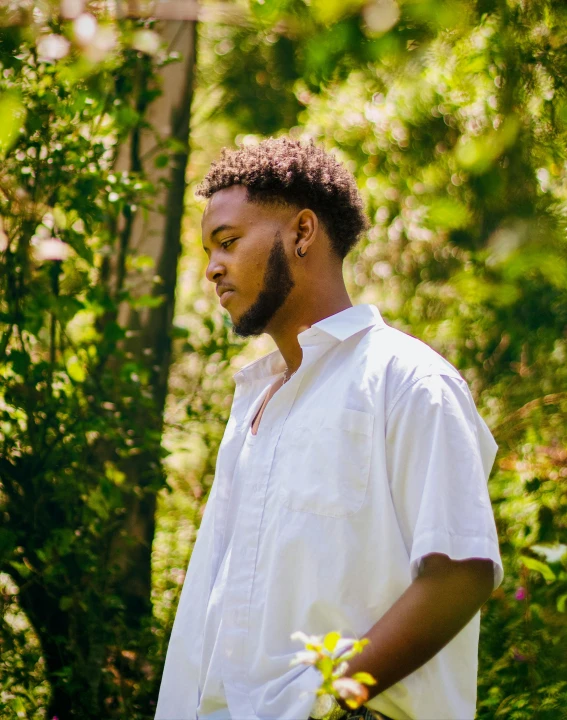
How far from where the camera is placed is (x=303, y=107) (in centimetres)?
434

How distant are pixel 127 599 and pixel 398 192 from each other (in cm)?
250

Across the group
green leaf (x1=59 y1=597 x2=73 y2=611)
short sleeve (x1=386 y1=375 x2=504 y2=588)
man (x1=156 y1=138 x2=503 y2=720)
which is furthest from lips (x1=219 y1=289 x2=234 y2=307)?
green leaf (x1=59 y1=597 x2=73 y2=611)

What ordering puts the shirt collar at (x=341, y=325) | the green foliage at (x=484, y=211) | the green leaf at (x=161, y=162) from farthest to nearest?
the green leaf at (x=161, y=162)
the green foliage at (x=484, y=211)
the shirt collar at (x=341, y=325)

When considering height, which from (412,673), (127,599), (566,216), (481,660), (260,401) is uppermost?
(566,216)

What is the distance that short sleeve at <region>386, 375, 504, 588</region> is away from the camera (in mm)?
1459

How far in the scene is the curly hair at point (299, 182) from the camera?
216 centimetres

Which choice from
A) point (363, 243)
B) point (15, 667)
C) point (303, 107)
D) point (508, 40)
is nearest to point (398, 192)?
point (363, 243)

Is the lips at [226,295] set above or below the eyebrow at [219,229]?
below

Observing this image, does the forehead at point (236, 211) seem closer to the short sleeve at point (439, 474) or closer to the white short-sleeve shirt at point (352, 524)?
the white short-sleeve shirt at point (352, 524)

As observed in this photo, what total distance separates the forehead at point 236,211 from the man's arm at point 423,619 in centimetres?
102

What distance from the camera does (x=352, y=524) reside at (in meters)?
1.59

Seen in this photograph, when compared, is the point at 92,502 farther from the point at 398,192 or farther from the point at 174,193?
the point at 398,192

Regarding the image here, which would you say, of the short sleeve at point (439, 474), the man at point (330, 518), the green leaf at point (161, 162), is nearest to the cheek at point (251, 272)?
the man at point (330, 518)

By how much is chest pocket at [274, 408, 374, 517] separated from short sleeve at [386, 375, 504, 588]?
61 millimetres
